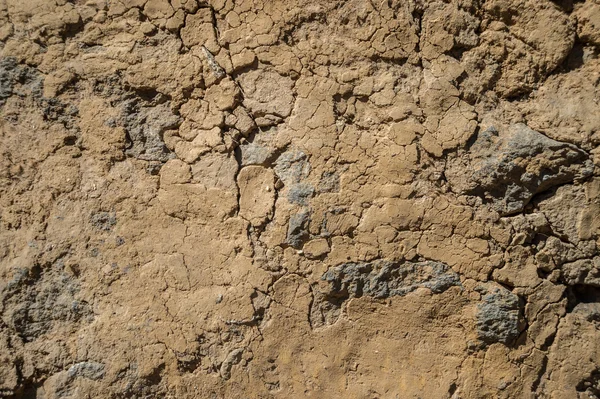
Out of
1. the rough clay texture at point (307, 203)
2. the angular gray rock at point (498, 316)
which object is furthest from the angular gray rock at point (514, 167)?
the angular gray rock at point (498, 316)

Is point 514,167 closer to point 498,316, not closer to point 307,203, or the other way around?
point 498,316

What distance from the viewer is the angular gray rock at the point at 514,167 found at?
1823mm

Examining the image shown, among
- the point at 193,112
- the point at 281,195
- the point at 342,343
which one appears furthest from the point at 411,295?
the point at 193,112

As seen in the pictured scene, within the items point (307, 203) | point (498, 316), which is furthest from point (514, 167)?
point (307, 203)

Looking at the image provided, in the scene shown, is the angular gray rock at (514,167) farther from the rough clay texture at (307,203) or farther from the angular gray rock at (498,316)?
the angular gray rock at (498,316)

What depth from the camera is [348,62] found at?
1907mm

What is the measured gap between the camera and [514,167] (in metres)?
1.84

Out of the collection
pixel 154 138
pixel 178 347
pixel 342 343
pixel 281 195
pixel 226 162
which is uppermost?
pixel 154 138

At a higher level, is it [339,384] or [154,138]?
[154,138]

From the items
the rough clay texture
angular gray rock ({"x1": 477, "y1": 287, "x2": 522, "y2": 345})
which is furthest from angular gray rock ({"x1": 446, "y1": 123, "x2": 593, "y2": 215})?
angular gray rock ({"x1": 477, "y1": 287, "x2": 522, "y2": 345})

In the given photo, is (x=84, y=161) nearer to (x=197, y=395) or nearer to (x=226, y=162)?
(x=226, y=162)

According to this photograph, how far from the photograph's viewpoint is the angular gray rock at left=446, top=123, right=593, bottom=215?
1823mm

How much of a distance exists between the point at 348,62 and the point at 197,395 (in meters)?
1.22

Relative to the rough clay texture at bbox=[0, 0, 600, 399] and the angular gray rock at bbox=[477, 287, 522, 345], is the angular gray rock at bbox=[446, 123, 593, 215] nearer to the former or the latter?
the rough clay texture at bbox=[0, 0, 600, 399]
